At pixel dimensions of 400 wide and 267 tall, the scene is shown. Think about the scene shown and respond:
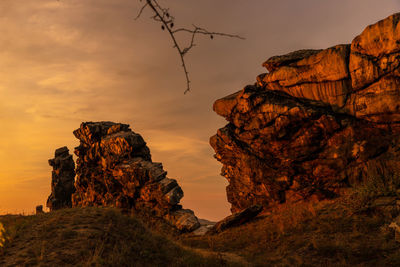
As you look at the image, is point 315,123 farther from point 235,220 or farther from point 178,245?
point 178,245

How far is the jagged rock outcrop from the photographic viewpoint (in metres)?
52.6

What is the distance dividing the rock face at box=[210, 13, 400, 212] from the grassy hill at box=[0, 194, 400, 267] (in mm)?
9266

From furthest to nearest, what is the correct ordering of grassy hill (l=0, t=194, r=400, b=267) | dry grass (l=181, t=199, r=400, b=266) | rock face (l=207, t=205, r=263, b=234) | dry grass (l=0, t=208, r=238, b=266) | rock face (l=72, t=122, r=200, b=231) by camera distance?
rock face (l=72, t=122, r=200, b=231)
rock face (l=207, t=205, r=263, b=234)
dry grass (l=181, t=199, r=400, b=266)
grassy hill (l=0, t=194, r=400, b=267)
dry grass (l=0, t=208, r=238, b=266)

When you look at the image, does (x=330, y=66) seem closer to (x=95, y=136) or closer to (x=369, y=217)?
(x=369, y=217)

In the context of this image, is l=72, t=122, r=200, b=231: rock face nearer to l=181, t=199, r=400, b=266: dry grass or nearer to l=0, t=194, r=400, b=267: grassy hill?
l=181, t=199, r=400, b=266: dry grass

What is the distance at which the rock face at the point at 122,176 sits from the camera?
32719mm

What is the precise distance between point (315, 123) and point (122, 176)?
A: 2426cm

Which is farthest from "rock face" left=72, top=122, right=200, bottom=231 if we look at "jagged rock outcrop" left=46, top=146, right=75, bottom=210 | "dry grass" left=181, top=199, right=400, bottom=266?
"dry grass" left=181, top=199, right=400, bottom=266

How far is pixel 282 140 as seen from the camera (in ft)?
101

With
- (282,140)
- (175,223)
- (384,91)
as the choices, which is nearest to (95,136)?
(175,223)

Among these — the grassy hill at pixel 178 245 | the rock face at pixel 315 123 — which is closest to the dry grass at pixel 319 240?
the grassy hill at pixel 178 245

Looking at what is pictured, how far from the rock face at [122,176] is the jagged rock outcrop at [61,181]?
9.34m

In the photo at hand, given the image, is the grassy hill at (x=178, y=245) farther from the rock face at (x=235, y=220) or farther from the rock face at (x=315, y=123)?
the rock face at (x=315, y=123)

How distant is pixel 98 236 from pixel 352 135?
944 inches
